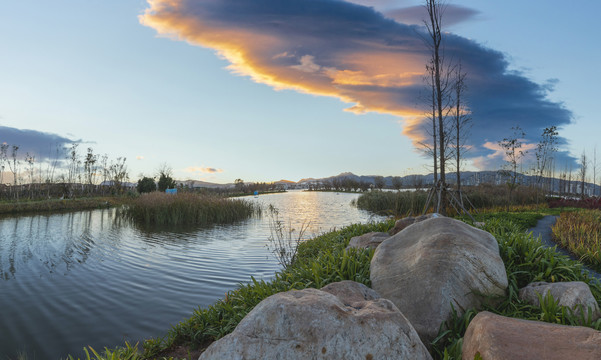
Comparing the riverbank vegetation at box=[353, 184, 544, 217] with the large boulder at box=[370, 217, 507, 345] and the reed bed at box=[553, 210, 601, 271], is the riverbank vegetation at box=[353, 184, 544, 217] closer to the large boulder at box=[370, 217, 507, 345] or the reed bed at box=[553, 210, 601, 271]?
the reed bed at box=[553, 210, 601, 271]

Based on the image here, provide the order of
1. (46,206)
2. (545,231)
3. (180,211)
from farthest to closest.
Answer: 1. (46,206)
2. (180,211)
3. (545,231)

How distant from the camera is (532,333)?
227cm

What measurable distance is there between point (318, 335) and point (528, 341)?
1496 millimetres

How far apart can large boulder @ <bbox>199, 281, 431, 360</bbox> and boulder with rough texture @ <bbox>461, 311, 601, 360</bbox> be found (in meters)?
0.47

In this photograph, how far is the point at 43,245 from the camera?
11.6m

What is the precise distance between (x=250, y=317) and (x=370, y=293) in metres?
1.35

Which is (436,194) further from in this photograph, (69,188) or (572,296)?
(69,188)

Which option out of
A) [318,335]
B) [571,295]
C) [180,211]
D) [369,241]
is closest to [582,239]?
[369,241]

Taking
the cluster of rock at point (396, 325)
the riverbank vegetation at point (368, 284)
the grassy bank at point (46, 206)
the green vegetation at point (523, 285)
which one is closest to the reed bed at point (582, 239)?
the green vegetation at point (523, 285)

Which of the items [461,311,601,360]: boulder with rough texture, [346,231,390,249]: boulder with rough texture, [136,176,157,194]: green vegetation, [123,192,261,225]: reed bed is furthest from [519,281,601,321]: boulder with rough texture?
[136,176,157,194]: green vegetation

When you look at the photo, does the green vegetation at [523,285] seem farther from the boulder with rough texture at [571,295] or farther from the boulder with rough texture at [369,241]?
the boulder with rough texture at [369,241]

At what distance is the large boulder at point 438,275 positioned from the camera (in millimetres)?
3096

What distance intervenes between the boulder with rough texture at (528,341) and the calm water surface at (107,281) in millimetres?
4542

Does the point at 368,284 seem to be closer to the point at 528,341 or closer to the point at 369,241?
the point at 528,341
